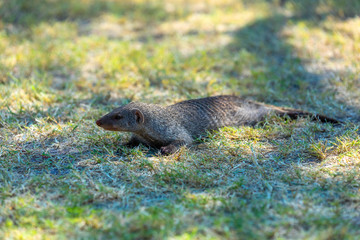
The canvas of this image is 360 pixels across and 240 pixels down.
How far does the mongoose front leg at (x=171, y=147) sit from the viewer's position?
3.46m

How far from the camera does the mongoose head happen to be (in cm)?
343

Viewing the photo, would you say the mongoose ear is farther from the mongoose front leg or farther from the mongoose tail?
the mongoose tail

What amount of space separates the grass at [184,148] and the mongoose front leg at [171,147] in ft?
0.22

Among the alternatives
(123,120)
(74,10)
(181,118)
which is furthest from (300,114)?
(74,10)

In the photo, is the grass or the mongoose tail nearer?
the grass

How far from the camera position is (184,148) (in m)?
3.52

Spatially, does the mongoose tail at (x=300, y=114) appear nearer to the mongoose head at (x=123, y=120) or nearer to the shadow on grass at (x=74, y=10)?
the mongoose head at (x=123, y=120)

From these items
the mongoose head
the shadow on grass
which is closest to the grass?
the shadow on grass

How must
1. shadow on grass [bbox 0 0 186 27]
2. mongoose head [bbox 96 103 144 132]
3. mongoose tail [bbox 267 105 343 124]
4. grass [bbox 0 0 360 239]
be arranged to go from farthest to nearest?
shadow on grass [bbox 0 0 186 27] → mongoose tail [bbox 267 105 343 124] → mongoose head [bbox 96 103 144 132] → grass [bbox 0 0 360 239]

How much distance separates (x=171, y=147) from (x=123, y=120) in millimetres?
501

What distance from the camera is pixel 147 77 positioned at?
17.4ft

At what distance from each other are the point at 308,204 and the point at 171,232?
979mm

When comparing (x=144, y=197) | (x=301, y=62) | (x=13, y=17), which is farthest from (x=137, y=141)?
(x=13, y=17)

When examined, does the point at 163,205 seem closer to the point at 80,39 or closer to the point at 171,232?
the point at 171,232
